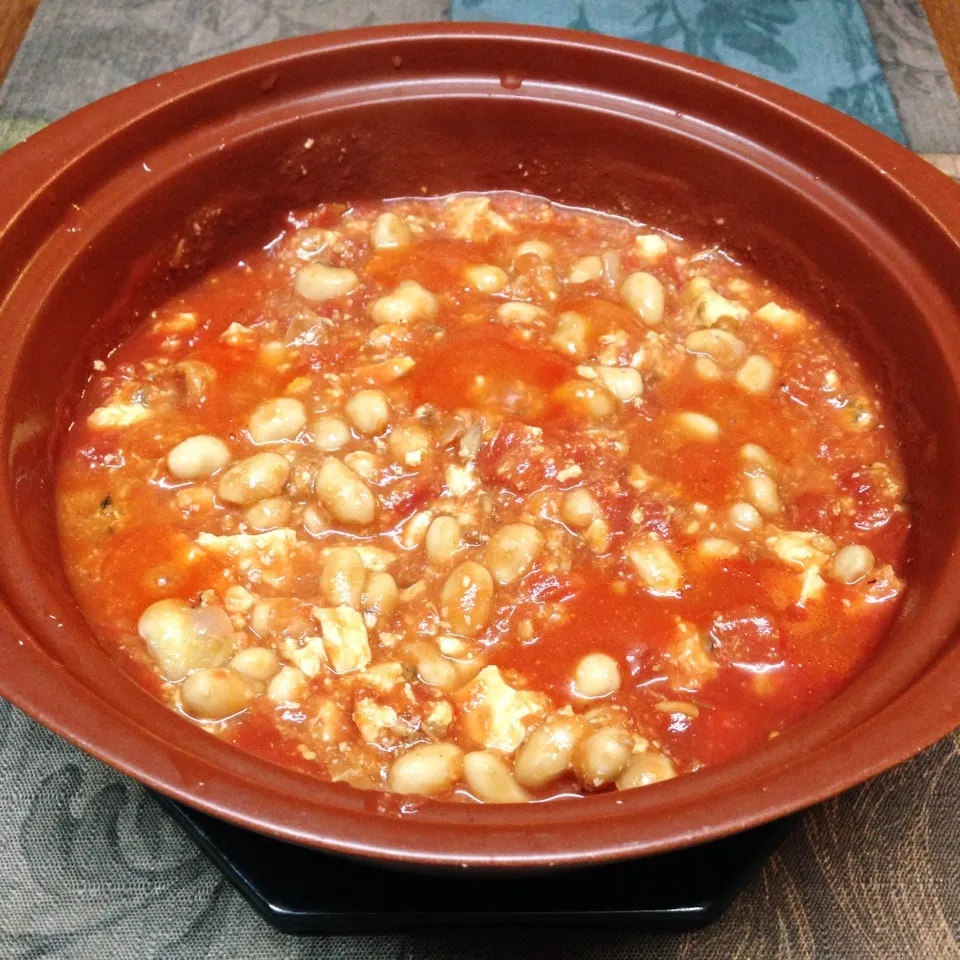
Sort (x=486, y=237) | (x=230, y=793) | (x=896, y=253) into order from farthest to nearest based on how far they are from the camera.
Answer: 1. (x=486, y=237)
2. (x=896, y=253)
3. (x=230, y=793)

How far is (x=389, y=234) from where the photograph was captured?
2.36 metres

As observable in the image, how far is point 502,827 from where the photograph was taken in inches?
48.5

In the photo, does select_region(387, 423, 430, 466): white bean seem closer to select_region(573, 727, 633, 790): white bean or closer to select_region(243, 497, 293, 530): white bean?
select_region(243, 497, 293, 530): white bean

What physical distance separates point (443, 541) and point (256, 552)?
0.35 metres

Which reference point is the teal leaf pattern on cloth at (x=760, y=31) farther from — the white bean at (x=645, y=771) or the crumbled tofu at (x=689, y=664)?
the white bean at (x=645, y=771)

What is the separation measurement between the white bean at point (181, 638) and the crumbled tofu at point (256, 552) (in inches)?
5.1

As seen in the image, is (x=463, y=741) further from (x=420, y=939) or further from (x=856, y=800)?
(x=856, y=800)

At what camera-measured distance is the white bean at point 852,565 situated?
1.81 metres

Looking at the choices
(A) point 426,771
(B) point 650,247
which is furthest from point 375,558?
(B) point 650,247

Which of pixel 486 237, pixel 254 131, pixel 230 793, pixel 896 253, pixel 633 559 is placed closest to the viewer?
pixel 230 793

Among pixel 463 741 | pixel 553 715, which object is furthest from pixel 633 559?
pixel 463 741

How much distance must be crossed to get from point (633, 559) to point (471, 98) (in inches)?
48.2

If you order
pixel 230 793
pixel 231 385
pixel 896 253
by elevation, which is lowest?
pixel 231 385

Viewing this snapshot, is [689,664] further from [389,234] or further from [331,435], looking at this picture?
[389,234]
